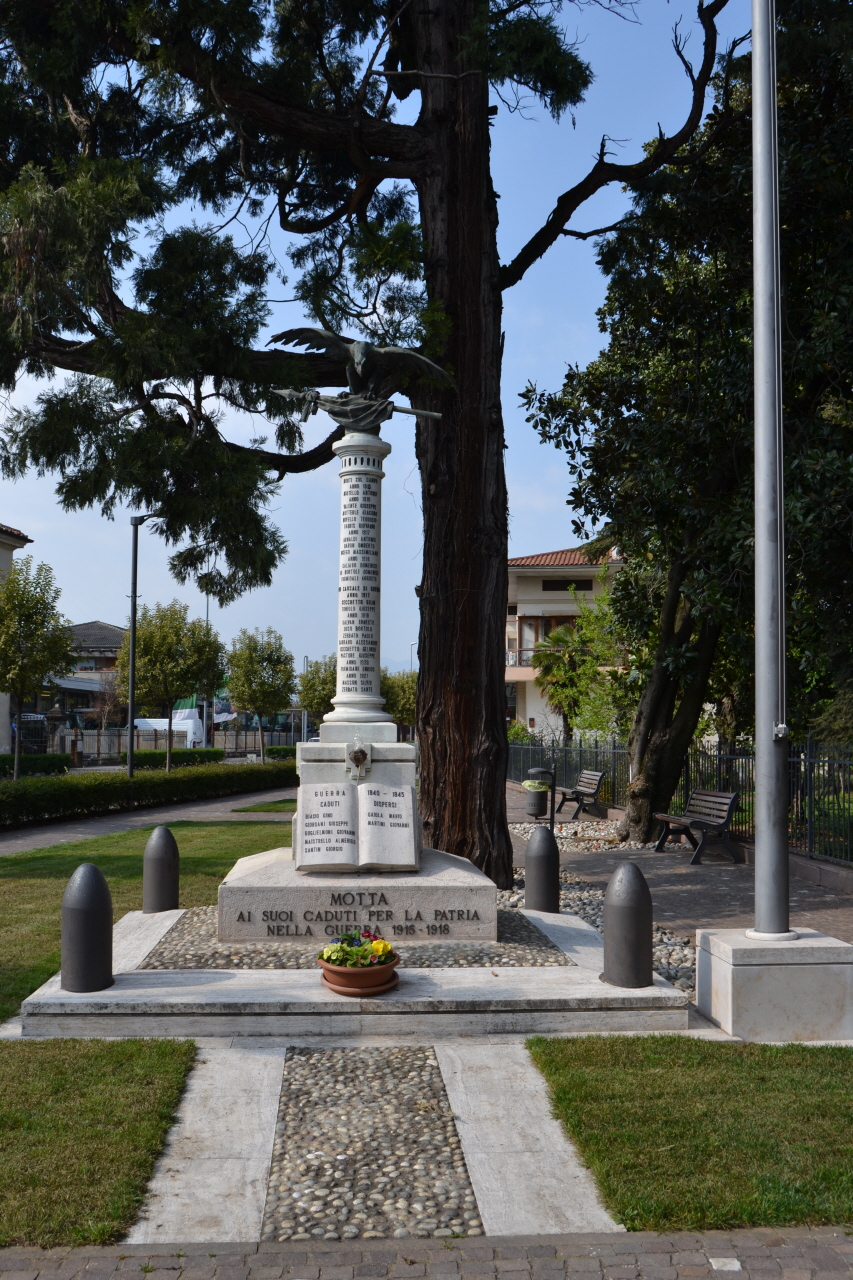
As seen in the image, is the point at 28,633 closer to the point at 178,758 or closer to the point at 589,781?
the point at 589,781

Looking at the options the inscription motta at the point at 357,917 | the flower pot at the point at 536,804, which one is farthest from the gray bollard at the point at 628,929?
the flower pot at the point at 536,804

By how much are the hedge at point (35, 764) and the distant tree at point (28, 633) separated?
9.72 m

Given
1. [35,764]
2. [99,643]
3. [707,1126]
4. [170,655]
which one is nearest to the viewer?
[707,1126]

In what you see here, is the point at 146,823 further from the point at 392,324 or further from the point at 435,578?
Answer: the point at 392,324

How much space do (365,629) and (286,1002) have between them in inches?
144

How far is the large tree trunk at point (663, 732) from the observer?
1712 centimetres

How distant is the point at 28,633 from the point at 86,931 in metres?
19.6

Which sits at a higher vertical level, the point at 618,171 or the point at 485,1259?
the point at 618,171

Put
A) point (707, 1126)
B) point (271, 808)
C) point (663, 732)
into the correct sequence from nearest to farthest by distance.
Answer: point (707, 1126) < point (663, 732) < point (271, 808)

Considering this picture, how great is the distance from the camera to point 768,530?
6.42 meters

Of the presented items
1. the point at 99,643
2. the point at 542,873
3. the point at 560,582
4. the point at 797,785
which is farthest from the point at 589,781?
the point at 99,643

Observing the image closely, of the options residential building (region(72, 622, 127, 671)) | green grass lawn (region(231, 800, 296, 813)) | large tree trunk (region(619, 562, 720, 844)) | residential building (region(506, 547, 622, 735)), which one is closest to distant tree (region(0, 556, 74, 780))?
green grass lawn (region(231, 800, 296, 813))

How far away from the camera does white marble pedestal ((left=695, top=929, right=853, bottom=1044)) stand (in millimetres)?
6207

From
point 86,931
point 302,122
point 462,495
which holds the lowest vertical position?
point 86,931
